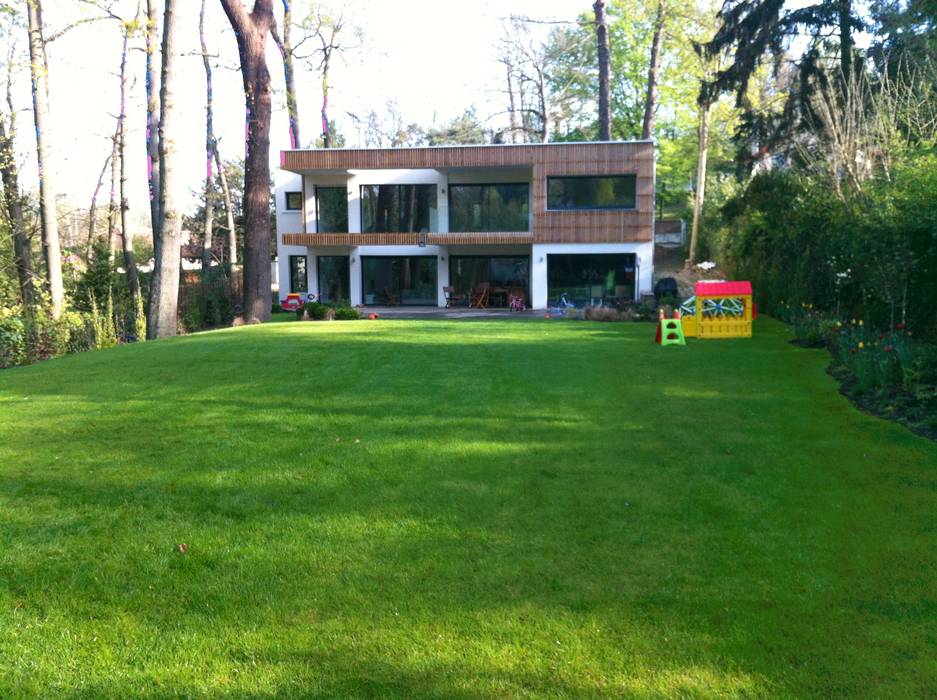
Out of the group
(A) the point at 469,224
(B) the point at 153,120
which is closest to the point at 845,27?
(A) the point at 469,224

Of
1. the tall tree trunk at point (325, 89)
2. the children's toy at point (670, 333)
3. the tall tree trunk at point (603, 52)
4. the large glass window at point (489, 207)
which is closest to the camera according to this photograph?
the children's toy at point (670, 333)

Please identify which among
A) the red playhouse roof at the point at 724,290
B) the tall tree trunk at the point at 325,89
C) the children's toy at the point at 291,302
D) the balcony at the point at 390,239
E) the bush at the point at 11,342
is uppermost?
the tall tree trunk at the point at 325,89

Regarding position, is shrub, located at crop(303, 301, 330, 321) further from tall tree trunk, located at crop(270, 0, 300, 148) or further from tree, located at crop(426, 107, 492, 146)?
tree, located at crop(426, 107, 492, 146)

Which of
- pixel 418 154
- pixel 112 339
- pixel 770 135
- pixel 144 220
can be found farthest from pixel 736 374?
pixel 144 220

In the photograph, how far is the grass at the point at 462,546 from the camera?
327 centimetres

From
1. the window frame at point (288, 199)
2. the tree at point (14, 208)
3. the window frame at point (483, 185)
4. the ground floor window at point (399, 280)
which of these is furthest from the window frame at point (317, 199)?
the tree at point (14, 208)

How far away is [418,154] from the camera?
97.1ft

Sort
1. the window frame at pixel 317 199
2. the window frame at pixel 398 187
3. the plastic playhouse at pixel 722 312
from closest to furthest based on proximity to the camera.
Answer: the plastic playhouse at pixel 722 312 → the window frame at pixel 398 187 → the window frame at pixel 317 199

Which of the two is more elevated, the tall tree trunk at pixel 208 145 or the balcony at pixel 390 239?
the tall tree trunk at pixel 208 145

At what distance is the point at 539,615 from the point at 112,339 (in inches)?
606

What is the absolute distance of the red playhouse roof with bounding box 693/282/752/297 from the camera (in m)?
15.3

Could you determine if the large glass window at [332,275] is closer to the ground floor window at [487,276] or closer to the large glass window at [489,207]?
the ground floor window at [487,276]

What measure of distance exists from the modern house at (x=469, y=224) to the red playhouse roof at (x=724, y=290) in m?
12.1

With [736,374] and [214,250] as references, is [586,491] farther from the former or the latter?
[214,250]
